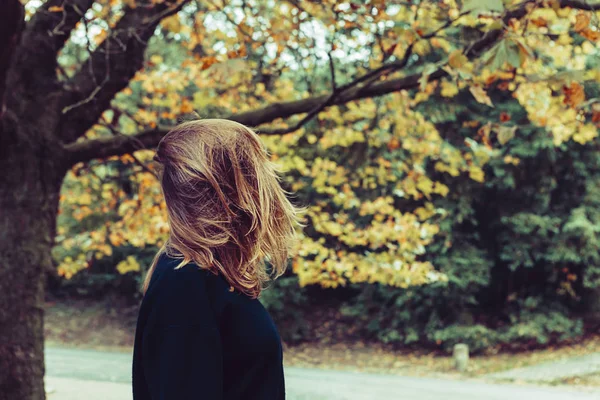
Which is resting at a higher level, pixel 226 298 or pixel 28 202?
pixel 28 202

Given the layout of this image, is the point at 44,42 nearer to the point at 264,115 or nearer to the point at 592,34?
the point at 264,115

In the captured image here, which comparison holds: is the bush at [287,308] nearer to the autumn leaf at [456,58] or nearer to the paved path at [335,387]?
the paved path at [335,387]

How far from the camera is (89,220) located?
15188 mm

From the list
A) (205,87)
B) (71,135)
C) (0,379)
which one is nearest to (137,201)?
(205,87)

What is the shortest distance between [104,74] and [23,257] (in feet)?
5.85

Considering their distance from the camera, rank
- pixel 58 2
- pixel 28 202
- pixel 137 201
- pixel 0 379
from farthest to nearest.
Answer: pixel 137 201
pixel 58 2
pixel 28 202
pixel 0 379

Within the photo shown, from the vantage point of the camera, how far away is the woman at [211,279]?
128 centimetres

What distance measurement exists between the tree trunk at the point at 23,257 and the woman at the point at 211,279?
2991mm

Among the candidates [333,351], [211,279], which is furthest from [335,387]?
[211,279]

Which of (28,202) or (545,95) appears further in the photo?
(545,95)

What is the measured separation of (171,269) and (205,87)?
6947 millimetres

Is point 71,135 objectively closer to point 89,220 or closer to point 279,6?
point 279,6

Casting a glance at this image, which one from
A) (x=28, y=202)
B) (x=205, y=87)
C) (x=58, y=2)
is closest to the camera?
(x=28, y=202)

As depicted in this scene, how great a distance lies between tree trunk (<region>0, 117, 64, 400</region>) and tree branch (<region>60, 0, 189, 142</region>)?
487mm
